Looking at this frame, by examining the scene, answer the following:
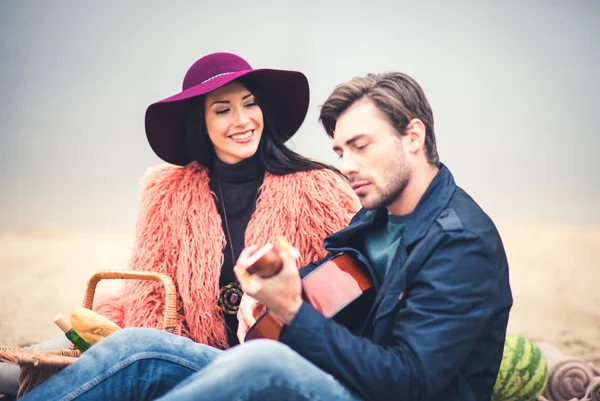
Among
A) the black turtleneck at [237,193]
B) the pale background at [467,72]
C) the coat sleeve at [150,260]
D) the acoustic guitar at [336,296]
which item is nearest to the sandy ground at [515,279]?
the pale background at [467,72]

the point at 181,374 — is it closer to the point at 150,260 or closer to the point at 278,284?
the point at 278,284

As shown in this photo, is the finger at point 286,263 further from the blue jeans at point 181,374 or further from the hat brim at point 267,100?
the hat brim at point 267,100

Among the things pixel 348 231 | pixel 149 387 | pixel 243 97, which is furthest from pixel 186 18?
pixel 149 387

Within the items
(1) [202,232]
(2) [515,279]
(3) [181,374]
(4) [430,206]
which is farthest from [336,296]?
(2) [515,279]

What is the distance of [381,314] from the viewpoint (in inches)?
75.3

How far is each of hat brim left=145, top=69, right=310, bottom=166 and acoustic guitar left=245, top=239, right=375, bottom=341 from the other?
111 cm

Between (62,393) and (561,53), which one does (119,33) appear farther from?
(62,393)

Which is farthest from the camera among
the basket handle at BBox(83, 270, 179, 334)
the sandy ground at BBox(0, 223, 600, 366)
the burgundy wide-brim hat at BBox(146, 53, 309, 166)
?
the sandy ground at BBox(0, 223, 600, 366)

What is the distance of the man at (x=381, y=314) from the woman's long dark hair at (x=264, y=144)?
26.6 inches

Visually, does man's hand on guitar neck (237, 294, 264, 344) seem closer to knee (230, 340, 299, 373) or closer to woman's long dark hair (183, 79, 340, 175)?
knee (230, 340, 299, 373)

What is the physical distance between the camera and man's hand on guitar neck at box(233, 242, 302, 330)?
5.73ft

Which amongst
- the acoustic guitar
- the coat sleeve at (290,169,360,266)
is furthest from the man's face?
the coat sleeve at (290,169,360,266)

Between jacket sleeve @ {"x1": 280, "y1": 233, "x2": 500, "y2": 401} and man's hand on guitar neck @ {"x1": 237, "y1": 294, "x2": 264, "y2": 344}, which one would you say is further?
man's hand on guitar neck @ {"x1": 237, "y1": 294, "x2": 264, "y2": 344}

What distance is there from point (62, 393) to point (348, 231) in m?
1.05
